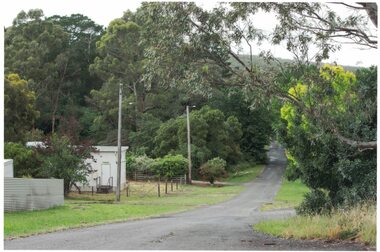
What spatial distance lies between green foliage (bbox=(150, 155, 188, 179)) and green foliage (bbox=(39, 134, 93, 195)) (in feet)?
36.2

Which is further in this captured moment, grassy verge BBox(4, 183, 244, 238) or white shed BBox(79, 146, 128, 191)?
white shed BBox(79, 146, 128, 191)

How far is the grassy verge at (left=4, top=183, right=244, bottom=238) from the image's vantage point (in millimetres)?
13746

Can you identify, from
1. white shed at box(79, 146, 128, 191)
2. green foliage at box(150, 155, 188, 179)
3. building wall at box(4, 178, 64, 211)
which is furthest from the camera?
green foliage at box(150, 155, 188, 179)

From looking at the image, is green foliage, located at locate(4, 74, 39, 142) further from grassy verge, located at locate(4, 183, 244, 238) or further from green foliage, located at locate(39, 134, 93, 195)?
grassy verge, located at locate(4, 183, 244, 238)

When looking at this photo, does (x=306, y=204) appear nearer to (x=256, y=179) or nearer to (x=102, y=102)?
(x=256, y=179)

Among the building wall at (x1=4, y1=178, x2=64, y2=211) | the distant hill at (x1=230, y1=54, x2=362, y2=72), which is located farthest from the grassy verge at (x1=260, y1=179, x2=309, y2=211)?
the distant hill at (x1=230, y1=54, x2=362, y2=72)

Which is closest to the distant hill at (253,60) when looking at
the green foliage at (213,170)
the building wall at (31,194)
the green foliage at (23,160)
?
the building wall at (31,194)

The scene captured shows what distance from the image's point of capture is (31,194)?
17.6m

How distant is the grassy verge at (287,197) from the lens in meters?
22.7

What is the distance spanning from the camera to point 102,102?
39.6m

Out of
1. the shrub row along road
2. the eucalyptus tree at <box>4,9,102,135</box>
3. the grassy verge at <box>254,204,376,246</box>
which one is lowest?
the shrub row along road

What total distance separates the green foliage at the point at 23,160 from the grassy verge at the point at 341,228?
14797 mm

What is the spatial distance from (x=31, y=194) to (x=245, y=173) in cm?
2472

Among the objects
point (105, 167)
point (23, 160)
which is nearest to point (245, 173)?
point (105, 167)
